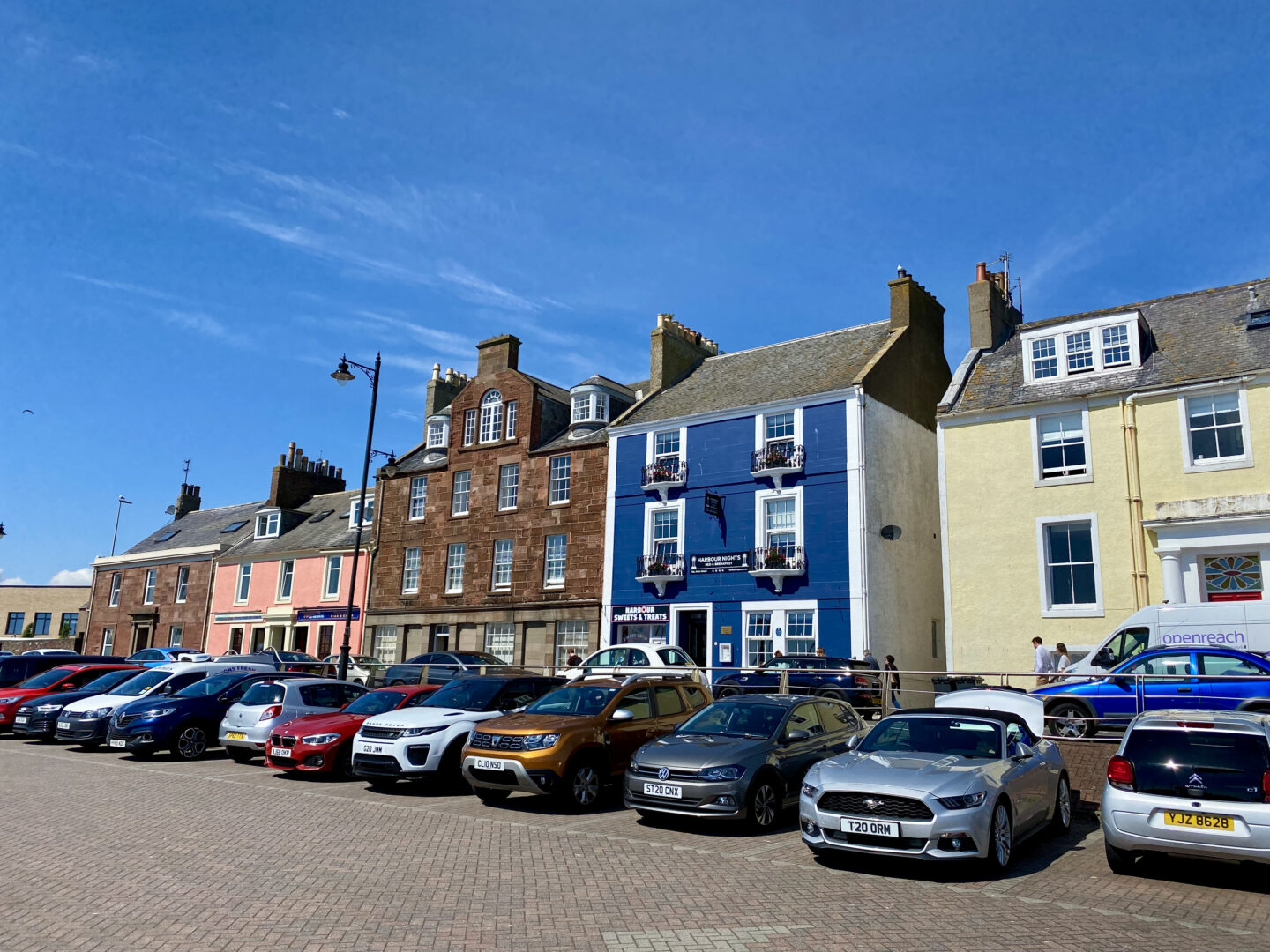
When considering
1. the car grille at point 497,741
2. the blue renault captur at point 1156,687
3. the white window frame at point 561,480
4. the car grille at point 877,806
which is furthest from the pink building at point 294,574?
the car grille at point 877,806

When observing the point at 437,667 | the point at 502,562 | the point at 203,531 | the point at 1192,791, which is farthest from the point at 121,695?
the point at 203,531

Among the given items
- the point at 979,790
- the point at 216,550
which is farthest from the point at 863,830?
the point at 216,550

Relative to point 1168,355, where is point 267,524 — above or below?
below

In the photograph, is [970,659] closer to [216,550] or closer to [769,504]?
[769,504]

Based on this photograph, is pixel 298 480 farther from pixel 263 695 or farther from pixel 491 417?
pixel 263 695

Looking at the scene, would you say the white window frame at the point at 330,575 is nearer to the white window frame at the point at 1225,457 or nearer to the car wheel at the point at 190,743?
the car wheel at the point at 190,743

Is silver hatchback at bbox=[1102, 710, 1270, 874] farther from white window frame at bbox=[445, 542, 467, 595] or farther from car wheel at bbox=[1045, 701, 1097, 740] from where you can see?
white window frame at bbox=[445, 542, 467, 595]

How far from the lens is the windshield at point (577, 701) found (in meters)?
13.2

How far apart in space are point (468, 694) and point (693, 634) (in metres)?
15.7

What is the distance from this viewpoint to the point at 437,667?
856 inches

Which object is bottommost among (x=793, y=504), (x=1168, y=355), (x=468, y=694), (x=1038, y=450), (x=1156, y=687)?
(x=468, y=694)

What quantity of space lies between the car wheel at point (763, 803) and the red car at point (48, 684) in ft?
56.4

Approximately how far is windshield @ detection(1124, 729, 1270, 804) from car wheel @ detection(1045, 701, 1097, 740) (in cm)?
507

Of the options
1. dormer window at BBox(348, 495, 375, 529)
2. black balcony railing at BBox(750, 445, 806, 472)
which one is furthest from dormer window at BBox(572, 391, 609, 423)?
dormer window at BBox(348, 495, 375, 529)
